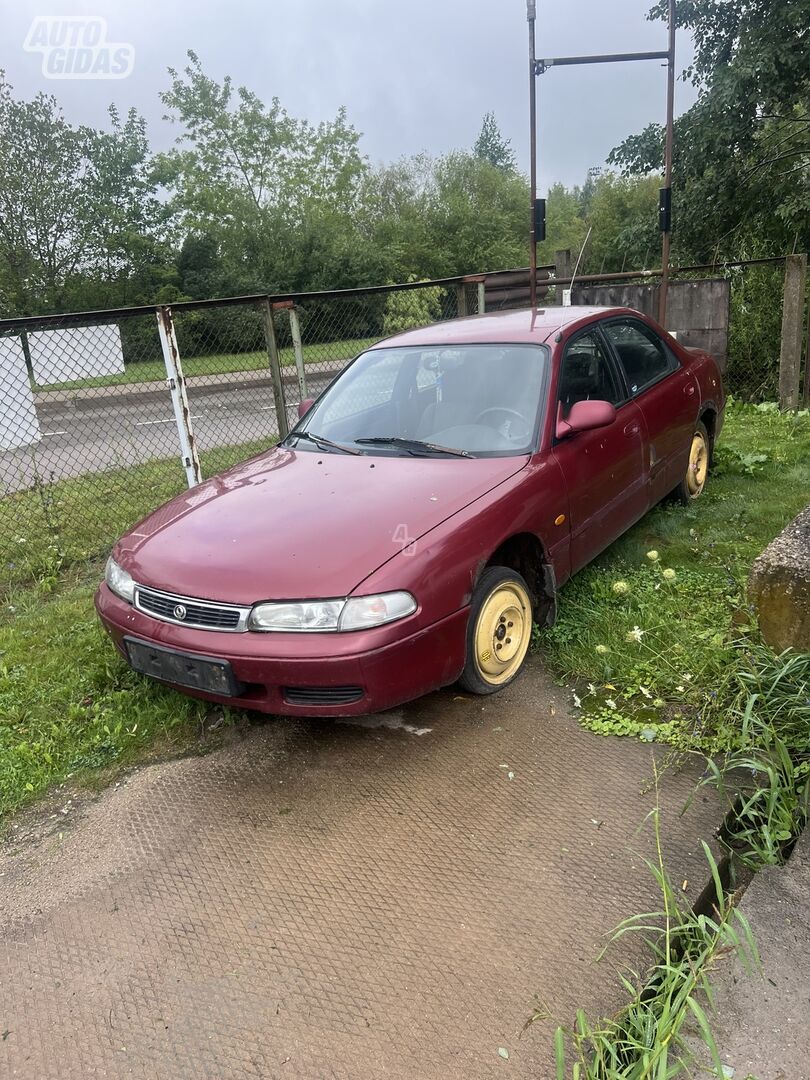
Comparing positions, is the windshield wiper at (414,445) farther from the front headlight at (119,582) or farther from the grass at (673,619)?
the front headlight at (119,582)

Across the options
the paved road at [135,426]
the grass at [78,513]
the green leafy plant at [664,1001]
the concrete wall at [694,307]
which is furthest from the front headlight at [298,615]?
the concrete wall at [694,307]

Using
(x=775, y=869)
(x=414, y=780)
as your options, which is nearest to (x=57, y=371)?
(x=414, y=780)

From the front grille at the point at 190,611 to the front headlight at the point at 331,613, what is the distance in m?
0.08

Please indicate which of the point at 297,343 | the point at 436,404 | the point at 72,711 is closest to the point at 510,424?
the point at 436,404

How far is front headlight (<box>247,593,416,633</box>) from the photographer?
267cm

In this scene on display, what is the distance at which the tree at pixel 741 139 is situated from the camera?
1109 cm

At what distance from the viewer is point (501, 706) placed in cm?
333

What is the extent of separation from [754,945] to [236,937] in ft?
4.65

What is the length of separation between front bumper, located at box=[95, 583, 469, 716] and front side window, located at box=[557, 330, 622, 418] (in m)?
1.50

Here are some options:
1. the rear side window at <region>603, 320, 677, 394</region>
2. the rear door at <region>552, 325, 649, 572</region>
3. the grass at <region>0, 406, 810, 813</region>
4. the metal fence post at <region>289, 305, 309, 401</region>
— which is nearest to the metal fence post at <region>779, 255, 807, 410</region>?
the grass at <region>0, 406, 810, 813</region>

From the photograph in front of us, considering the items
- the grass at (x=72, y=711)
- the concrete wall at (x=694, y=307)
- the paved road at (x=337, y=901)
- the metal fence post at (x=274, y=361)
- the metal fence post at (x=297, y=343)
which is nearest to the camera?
the paved road at (x=337, y=901)

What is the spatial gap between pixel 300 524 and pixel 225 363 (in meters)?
5.57

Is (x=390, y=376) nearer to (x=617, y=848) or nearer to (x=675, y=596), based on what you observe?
(x=675, y=596)

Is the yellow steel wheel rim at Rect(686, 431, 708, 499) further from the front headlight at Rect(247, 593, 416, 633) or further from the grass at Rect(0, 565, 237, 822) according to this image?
the grass at Rect(0, 565, 237, 822)
